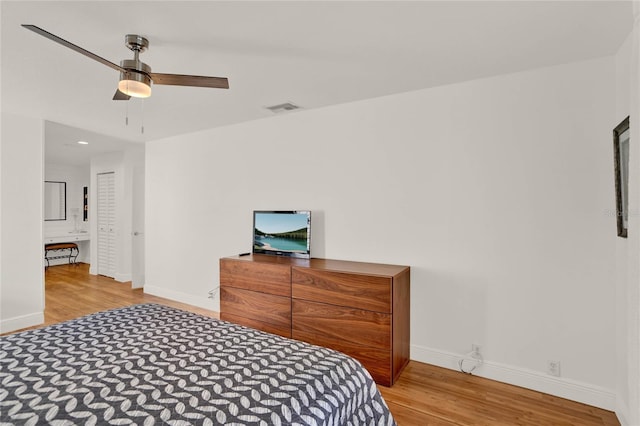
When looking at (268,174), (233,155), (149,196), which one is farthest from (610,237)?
(149,196)

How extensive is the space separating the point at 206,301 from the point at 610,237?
4.29 metres

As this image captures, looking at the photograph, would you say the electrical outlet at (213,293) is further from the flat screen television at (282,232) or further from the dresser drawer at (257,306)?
the flat screen television at (282,232)

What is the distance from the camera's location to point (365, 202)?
125 inches

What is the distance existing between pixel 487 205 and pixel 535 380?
54.4 inches

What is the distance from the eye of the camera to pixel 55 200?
756 centimetres

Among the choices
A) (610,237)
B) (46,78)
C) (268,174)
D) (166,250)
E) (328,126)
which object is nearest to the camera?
(610,237)

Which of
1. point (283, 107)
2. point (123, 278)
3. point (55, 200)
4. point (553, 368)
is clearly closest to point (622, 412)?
point (553, 368)

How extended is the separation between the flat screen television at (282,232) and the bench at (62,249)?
5951mm

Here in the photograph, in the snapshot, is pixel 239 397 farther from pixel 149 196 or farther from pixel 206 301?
pixel 149 196

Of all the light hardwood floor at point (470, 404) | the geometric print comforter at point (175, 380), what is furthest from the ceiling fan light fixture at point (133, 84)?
the light hardwood floor at point (470, 404)

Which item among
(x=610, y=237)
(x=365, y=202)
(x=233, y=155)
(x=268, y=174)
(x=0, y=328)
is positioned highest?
(x=233, y=155)

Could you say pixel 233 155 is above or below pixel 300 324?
above

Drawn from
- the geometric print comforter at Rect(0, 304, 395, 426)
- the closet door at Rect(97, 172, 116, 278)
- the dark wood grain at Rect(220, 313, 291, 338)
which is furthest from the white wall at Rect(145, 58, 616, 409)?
the closet door at Rect(97, 172, 116, 278)

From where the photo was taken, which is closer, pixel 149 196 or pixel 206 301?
pixel 206 301
